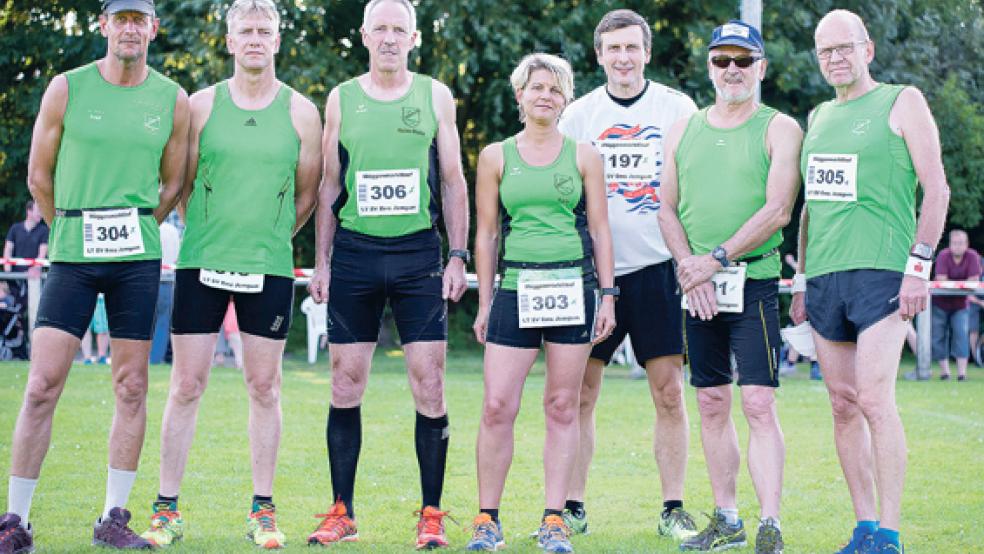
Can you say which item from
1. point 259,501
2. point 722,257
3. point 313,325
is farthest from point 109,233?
point 313,325

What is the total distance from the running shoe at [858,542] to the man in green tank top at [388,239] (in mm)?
1761

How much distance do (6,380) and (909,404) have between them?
8653mm

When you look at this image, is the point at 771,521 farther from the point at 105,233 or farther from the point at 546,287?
the point at 105,233

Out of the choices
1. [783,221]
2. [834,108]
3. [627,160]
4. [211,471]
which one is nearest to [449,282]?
[627,160]

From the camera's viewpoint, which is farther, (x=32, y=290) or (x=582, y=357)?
(x=32, y=290)

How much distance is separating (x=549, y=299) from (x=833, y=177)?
1311 mm

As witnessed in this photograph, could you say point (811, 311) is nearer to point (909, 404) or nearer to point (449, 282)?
point (449, 282)

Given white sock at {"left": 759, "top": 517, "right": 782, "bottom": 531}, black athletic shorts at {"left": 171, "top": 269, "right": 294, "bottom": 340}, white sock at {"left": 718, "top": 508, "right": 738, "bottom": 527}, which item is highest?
black athletic shorts at {"left": 171, "top": 269, "right": 294, "bottom": 340}

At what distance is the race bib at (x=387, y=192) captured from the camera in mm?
5727

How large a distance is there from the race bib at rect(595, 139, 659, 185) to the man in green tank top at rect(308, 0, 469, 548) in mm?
784

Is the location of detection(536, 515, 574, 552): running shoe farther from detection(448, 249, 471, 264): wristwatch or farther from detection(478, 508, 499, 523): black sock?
A: detection(448, 249, 471, 264): wristwatch

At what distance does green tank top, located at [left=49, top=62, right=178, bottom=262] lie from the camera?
18.0 feet

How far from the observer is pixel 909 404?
12.0 metres

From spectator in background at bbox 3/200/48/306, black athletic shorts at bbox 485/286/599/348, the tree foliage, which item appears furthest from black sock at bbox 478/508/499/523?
the tree foliage
